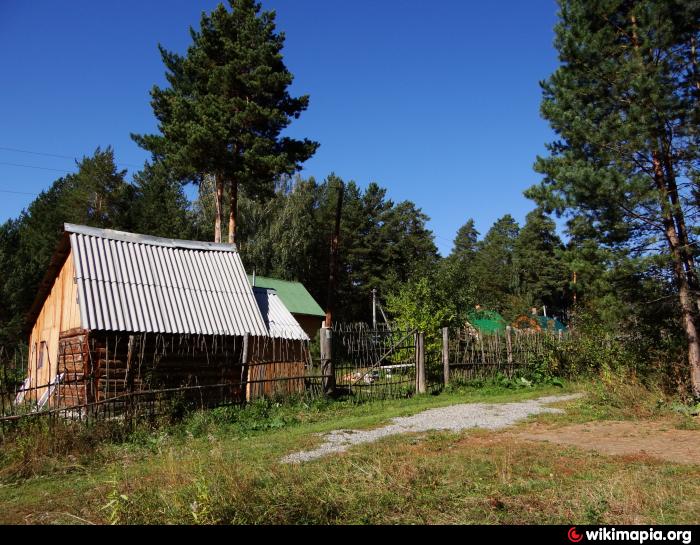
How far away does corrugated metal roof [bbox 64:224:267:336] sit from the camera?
12.7 meters

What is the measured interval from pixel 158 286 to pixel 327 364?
5.10 meters

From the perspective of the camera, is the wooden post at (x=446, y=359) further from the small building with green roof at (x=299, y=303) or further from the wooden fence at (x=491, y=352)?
the small building with green roof at (x=299, y=303)

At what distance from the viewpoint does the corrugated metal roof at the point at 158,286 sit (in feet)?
41.6

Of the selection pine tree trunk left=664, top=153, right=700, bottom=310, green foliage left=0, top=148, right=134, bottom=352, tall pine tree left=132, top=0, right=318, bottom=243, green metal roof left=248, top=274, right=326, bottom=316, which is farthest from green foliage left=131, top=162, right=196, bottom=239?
pine tree trunk left=664, top=153, right=700, bottom=310

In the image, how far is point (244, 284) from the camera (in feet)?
52.5

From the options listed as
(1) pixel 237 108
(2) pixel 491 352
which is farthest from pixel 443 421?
(1) pixel 237 108

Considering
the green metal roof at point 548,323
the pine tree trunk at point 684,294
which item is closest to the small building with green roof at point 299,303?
the green metal roof at point 548,323

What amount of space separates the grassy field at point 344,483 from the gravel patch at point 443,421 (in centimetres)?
37

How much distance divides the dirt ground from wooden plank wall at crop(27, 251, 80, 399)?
1130 centimetres

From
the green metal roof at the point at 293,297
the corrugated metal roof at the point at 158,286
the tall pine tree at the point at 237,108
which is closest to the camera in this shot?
the corrugated metal roof at the point at 158,286

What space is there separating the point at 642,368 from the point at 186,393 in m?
10.3

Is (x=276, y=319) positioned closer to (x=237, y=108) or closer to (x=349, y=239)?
(x=237, y=108)

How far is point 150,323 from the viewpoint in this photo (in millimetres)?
12828
